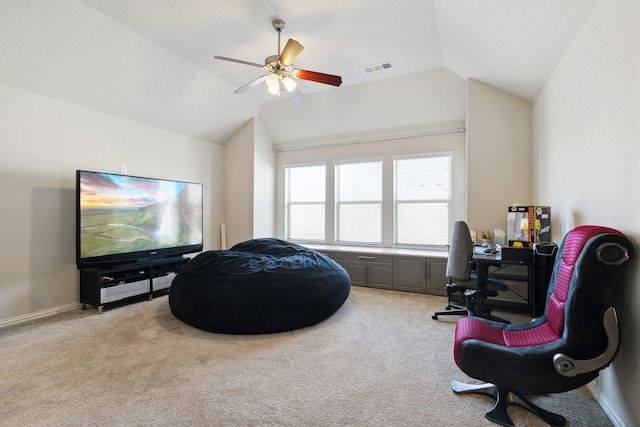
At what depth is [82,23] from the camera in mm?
2912

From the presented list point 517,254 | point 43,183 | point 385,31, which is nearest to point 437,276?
point 517,254

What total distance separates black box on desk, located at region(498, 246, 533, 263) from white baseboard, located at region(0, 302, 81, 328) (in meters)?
5.02

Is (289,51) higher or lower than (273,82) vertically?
higher

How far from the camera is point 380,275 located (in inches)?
181

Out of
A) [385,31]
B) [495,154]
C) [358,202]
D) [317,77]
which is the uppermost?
[385,31]

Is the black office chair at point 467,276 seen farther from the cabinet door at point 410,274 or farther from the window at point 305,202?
the window at point 305,202

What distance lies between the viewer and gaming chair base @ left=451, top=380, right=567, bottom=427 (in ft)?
5.57

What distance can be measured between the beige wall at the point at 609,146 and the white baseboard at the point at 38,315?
204 inches

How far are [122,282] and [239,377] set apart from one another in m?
2.50

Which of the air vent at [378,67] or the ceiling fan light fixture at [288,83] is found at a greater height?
the air vent at [378,67]

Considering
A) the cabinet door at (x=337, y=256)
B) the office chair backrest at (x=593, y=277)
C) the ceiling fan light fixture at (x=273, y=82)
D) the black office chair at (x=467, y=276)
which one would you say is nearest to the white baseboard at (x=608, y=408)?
the office chair backrest at (x=593, y=277)

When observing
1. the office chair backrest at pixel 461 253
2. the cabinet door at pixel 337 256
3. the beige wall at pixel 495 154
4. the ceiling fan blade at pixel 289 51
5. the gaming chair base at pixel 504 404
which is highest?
the ceiling fan blade at pixel 289 51

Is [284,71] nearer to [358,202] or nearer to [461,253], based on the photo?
[461,253]

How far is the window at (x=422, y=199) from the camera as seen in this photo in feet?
15.6
